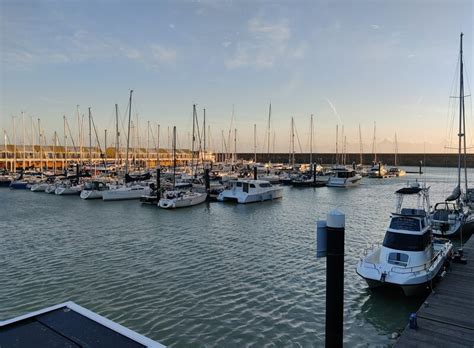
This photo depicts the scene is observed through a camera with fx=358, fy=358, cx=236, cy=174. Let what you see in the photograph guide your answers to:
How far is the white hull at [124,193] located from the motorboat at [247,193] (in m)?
10.4

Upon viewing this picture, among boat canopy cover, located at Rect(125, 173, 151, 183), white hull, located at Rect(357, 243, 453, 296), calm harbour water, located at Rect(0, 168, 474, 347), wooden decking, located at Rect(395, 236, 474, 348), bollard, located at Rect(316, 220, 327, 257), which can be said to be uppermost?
bollard, located at Rect(316, 220, 327, 257)

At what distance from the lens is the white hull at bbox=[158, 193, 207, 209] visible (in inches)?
1418

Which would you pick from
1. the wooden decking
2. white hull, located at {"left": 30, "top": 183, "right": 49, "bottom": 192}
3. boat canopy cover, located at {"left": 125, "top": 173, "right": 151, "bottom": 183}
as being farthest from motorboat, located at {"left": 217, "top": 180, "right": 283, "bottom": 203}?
white hull, located at {"left": 30, "top": 183, "right": 49, "bottom": 192}

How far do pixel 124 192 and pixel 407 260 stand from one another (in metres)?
37.1

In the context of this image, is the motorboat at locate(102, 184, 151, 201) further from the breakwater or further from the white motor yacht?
the breakwater

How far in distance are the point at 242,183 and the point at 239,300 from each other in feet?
97.0

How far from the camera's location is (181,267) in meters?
16.2

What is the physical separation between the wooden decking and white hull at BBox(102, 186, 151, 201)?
37.5 meters

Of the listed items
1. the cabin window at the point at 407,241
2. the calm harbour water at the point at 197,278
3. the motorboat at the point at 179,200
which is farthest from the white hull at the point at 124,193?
the cabin window at the point at 407,241

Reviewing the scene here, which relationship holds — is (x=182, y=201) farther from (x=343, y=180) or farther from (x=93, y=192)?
(x=343, y=180)

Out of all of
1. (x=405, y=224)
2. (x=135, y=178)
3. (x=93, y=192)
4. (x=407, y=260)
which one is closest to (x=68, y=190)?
(x=93, y=192)

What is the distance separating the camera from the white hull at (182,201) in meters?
36.0

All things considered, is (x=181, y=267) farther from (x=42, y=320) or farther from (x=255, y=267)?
(x=42, y=320)

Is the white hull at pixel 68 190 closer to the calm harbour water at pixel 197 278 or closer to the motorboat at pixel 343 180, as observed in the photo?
the calm harbour water at pixel 197 278
